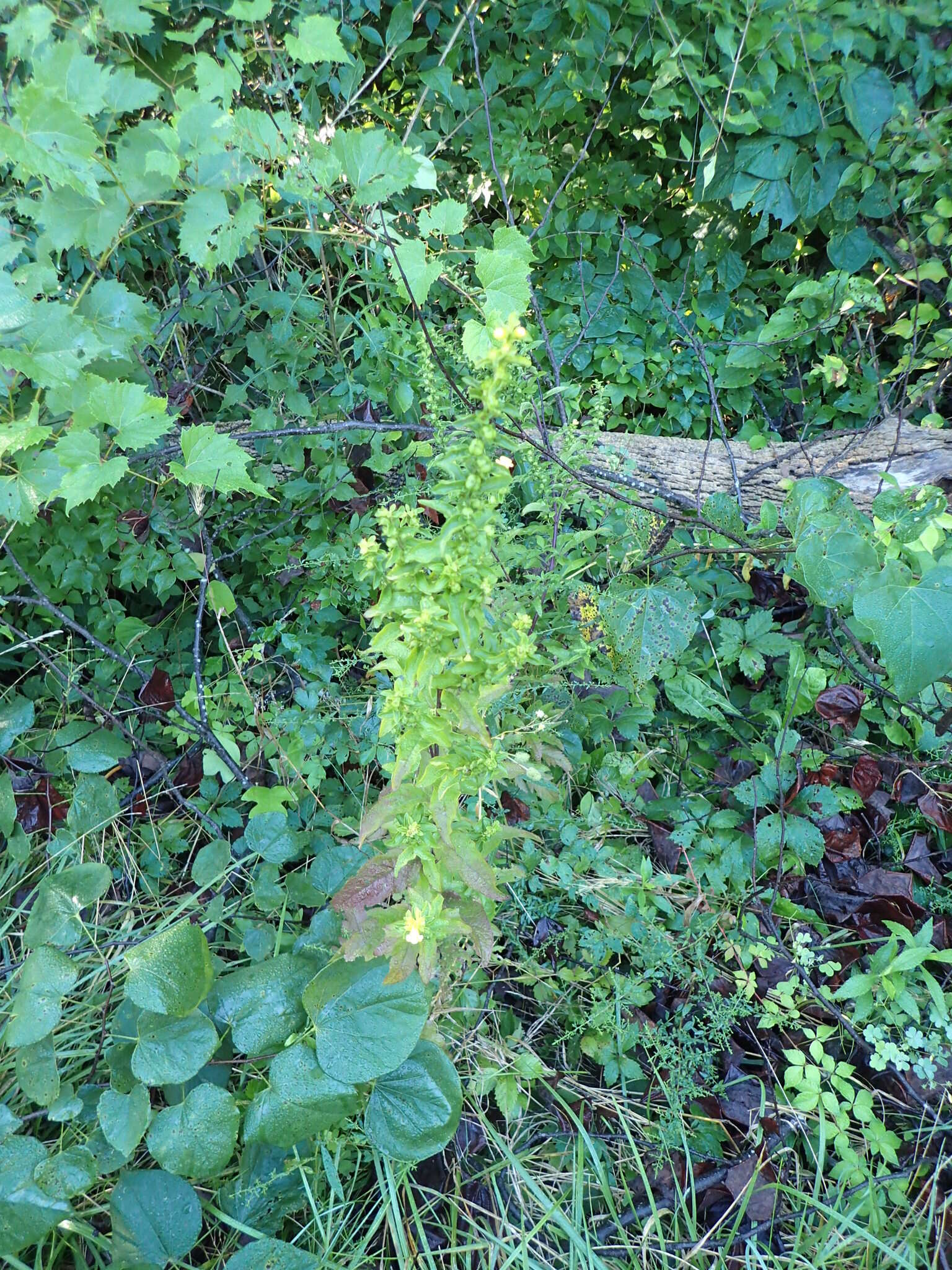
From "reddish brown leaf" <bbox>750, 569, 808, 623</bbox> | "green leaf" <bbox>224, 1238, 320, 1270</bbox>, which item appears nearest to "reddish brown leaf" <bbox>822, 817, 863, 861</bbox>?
"reddish brown leaf" <bbox>750, 569, 808, 623</bbox>

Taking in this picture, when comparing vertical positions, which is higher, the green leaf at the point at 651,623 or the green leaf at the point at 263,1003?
the green leaf at the point at 651,623

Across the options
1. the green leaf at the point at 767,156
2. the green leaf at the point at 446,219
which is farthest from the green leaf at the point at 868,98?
the green leaf at the point at 446,219

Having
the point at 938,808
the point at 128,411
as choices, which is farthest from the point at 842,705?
the point at 128,411

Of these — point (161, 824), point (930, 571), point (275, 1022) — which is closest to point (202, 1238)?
point (275, 1022)

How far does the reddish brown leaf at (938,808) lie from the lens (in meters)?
1.83

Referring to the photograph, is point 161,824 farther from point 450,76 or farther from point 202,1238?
point 450,76

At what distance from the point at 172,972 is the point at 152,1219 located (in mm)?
364

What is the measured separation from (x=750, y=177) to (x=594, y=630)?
60.7 inches

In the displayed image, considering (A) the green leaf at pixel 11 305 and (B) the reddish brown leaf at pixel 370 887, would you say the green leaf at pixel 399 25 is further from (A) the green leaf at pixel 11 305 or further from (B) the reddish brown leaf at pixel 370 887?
(B) the reddish brown leaf at pixel 370 887

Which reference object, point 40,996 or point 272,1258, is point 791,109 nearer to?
point 40,996

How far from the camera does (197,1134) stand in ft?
4.08

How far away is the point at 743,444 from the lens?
2568mm

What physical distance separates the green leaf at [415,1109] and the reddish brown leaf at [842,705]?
1.17m

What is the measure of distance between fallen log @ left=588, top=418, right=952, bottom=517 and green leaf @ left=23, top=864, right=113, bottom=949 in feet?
4.98
